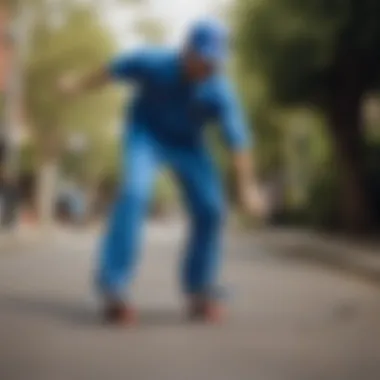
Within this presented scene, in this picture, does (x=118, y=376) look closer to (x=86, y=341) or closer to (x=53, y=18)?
(x=86, y=341)

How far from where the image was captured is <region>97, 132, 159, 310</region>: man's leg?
655mm

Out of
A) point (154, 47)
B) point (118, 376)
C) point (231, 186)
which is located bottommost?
point (118, 376)

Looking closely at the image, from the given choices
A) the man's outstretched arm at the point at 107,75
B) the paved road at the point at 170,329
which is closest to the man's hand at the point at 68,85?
the man's outstretched arm at the point at 107,75

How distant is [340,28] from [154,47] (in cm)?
16

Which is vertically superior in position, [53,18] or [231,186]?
[53,18]

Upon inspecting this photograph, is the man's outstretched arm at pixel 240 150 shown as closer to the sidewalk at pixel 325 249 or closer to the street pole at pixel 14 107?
the sidewalk at pixel 325 249

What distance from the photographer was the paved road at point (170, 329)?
67 centimetres

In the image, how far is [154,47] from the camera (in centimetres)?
67

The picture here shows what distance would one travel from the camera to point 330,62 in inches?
28.6

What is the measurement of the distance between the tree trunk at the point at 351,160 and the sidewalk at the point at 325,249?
0.02m

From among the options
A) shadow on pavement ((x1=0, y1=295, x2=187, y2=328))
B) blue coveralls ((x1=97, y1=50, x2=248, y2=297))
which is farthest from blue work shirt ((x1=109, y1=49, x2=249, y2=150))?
shadow on pavement ((x1=0, y1=295, x2=187, y2=328))

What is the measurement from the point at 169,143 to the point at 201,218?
0.06 meters

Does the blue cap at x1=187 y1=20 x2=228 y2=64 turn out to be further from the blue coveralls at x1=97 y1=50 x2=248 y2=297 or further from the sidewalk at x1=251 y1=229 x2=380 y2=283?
the sidewalk at x1=251 y1=229 x2=380 y2=283

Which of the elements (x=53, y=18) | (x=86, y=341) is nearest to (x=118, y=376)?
(x=86, y=341)
